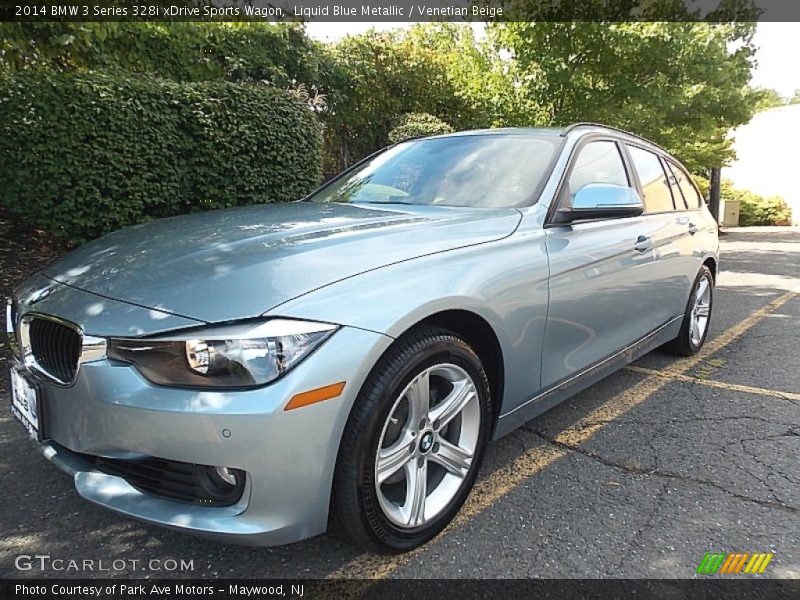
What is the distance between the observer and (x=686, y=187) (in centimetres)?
465

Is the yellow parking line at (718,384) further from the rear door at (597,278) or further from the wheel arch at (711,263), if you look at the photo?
the wheel arch at (711,263)

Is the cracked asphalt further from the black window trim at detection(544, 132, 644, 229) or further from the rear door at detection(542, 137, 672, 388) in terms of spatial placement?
the black window trim at detection(544, 132, 644, 229)

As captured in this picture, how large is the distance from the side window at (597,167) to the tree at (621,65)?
6.44 m

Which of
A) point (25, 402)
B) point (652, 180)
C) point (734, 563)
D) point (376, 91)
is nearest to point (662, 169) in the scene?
point (652, 180)

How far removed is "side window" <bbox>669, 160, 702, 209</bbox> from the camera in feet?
14.8

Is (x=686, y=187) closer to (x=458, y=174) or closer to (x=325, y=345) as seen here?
(x=458, y=174)

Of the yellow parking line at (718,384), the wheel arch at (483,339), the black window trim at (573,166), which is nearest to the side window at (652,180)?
the black window trim at (573,166)

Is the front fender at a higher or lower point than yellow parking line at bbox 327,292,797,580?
higher

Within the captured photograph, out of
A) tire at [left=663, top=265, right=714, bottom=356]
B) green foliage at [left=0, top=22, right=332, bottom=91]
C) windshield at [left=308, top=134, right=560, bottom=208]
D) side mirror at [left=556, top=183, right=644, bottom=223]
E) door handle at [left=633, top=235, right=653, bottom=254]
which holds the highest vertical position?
green foliage at [left=0, top=22, right=332, bottom=91]

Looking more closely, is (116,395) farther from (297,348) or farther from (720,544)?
(720,544)

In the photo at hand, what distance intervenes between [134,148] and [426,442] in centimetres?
504

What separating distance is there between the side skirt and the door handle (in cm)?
59

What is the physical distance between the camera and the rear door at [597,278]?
2.72 metres

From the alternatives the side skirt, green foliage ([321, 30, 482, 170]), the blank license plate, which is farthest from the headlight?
green foliage ([321, 30, 482, 170])
